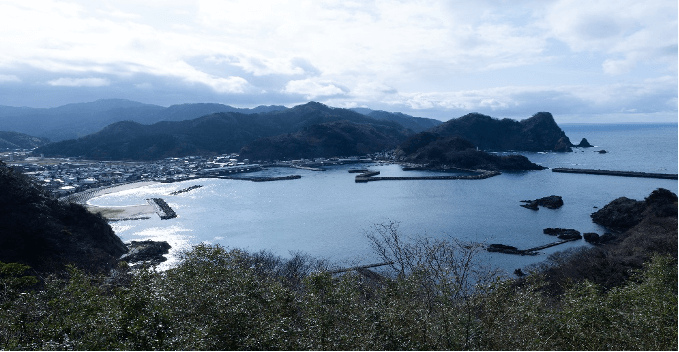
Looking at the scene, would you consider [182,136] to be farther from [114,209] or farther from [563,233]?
[563,233]

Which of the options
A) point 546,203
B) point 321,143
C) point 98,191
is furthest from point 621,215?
point 321,143

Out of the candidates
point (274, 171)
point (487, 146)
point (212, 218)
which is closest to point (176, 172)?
point (274, 171)

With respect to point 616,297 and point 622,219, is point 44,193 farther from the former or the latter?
point 622,219

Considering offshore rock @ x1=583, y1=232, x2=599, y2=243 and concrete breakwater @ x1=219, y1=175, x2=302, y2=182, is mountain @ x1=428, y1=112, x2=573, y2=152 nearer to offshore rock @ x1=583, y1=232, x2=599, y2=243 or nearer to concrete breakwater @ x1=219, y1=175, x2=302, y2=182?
concrete breakwater @ x1=219, y1=175, x2=302, y2=182

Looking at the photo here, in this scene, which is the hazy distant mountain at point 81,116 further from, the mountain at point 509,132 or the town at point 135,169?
the mountain at point 509,132

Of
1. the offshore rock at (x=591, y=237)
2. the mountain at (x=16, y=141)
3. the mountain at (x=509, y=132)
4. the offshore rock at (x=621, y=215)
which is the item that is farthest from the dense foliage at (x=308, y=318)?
the mountain at (x=16, y=141)
